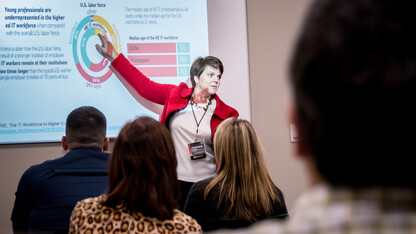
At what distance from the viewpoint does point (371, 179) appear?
1.45ft

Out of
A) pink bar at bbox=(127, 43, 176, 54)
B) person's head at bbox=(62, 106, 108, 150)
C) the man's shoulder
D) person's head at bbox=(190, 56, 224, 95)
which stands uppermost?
pink bar at bbox=(127, 43, 176, 54)

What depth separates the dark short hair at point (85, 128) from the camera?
2182 mm

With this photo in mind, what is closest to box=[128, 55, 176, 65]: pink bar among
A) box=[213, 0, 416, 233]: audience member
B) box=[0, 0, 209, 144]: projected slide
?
box=[0, 0, 209, 144]: projected slide

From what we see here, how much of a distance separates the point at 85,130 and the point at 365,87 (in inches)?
76.2

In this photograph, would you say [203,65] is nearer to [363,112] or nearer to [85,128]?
[85,128]

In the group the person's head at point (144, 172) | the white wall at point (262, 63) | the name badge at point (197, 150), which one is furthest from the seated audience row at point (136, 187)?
the white wall at point (262, 63)

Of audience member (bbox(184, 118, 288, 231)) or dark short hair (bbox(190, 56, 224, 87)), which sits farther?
dark short hair (bbox(190, 56, 224, 87))

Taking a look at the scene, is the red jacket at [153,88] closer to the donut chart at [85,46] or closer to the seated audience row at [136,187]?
the donut chart at [85,46]

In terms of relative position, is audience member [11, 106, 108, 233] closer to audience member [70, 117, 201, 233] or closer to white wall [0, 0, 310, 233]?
audience member [70, 117, 201, 233]

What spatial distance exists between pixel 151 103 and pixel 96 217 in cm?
223

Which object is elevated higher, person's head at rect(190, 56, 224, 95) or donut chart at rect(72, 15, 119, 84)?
donut chart at rect(72, 15, 119, 84)

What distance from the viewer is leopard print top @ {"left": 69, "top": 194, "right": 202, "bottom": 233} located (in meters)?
1.42

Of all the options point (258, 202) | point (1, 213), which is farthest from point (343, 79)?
point (1, 213)

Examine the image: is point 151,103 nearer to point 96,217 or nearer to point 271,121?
point 271,121
